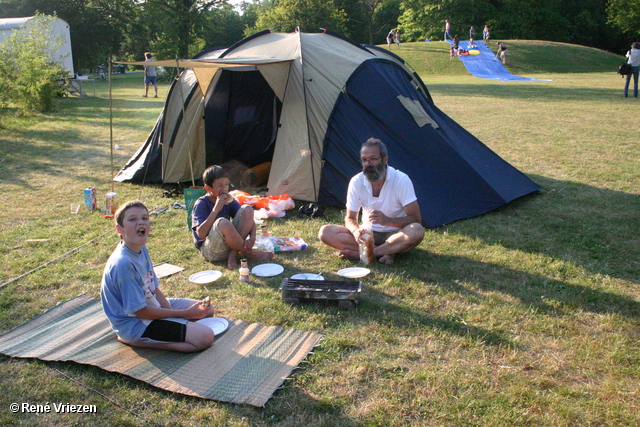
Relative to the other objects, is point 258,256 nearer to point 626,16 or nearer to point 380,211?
point 380,211

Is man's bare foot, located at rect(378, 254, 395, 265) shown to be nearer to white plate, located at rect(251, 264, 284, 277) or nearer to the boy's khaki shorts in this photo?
white plate, located at rect(251, 264, 284, 277)

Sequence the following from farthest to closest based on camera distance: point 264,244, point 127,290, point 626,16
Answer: point 626,16, point 264,244, point 127,290

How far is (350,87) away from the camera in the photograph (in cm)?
653

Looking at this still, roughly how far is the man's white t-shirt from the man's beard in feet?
0.37

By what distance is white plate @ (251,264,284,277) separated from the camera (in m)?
4.58

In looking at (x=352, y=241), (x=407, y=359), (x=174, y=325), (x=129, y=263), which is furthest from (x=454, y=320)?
(x=129, y=263)

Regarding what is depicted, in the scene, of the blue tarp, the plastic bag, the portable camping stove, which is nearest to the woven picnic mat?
the portable camping stove

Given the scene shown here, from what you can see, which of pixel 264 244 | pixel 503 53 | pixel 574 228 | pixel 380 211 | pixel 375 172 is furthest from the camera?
pixel 503 53

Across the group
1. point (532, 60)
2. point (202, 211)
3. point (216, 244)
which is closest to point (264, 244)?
point (216, 244)

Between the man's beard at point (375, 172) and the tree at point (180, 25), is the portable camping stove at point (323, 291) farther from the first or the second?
the tree at point (180, 25)

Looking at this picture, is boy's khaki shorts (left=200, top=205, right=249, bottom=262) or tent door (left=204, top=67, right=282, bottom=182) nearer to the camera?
boy's khaki shorts (left=200, top=205, right=249, bottom=262)

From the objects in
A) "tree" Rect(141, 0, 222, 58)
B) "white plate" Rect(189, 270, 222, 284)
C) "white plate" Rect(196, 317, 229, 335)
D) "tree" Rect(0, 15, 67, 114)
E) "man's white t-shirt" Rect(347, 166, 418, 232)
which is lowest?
"white plate" Rect(196, 317, 229, 335)

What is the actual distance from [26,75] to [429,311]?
15.8 m

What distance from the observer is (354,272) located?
4535mm
